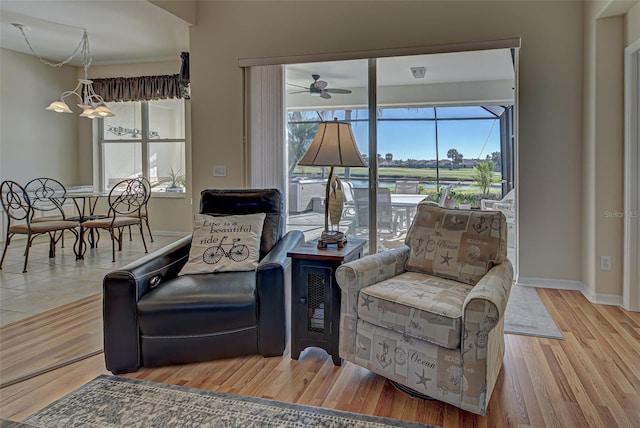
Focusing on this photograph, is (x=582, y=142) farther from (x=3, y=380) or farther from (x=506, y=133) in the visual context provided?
(x=3, y=380)

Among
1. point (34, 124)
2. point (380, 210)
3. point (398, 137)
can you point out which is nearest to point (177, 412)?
point (380, 210)

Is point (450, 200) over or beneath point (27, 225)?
over

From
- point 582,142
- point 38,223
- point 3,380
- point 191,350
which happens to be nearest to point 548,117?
point 582,142

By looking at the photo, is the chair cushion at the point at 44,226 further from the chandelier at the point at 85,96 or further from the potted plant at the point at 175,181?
the potted plant at the point at 175,181

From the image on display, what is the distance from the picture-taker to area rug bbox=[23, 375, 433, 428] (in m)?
1.77

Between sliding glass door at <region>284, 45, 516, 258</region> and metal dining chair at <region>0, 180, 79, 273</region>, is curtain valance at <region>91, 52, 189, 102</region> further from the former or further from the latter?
sliding glass door at <region>284, 45, 516, 258</region>

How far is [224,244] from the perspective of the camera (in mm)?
2705

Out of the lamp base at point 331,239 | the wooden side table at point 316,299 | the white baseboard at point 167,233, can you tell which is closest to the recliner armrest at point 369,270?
the wooden side table at point 316,299

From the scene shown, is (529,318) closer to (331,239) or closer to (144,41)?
(331,239)

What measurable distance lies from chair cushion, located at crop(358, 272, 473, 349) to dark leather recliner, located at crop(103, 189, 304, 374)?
1.74ft

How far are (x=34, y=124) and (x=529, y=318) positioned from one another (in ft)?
23.0

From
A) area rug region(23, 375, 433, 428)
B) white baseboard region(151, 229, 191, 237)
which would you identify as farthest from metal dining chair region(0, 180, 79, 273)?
area rug region(23, 375, 433, 428)

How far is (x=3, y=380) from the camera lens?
214 centimetres

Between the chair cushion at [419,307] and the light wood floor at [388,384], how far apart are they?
13.8 inches
